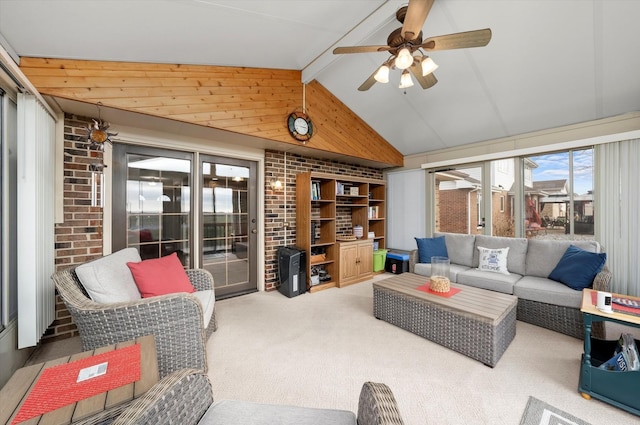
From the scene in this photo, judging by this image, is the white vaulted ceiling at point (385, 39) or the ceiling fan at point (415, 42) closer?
the ceiling fan at point (415, 42)

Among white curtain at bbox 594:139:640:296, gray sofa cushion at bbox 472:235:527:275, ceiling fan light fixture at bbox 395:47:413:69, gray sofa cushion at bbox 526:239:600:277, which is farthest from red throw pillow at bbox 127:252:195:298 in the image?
white curtain at bbox 594:139:640:296

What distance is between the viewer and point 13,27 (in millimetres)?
1679

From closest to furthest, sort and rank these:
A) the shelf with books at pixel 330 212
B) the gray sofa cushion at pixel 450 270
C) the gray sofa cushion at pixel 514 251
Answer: the gray sofa cushion at pixel 514 251, the gray sofa cushion at pixel 450 270, the shelf with books at pixel 330 212

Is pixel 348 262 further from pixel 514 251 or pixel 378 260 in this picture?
pixel 514 251

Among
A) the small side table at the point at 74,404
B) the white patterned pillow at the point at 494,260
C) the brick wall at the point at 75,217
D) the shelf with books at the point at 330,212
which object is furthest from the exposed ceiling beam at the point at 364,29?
the small side table at the point at 74,404

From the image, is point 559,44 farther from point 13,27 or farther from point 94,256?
point 94,256

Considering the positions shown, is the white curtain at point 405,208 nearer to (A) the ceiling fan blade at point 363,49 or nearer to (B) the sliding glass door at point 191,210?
(B) the sliding glass door at point 191,210

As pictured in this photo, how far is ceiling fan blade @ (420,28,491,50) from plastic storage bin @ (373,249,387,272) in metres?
3.56

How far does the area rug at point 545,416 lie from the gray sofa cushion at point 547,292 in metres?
1.37

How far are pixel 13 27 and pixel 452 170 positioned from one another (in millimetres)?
5470

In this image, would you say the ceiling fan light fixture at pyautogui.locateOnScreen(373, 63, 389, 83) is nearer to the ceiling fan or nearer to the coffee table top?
the ceiling fan

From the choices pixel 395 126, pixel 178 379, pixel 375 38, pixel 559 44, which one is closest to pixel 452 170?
pixel 395 126

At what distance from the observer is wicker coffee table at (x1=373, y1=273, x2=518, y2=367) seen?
6.62ft

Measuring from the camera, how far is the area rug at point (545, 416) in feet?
4.80
